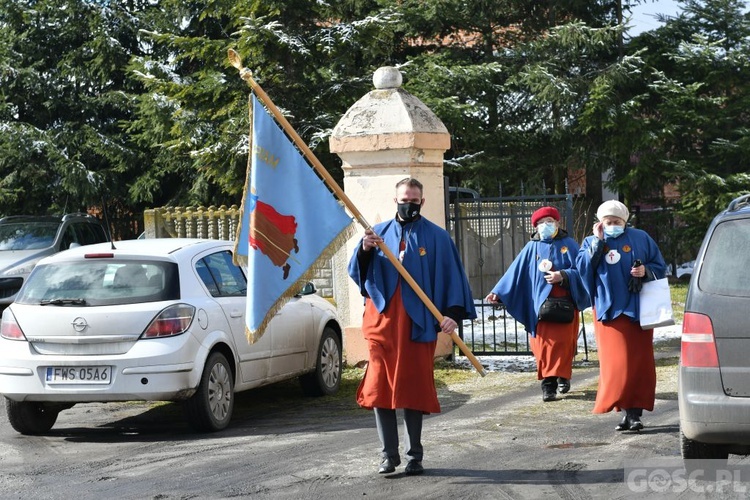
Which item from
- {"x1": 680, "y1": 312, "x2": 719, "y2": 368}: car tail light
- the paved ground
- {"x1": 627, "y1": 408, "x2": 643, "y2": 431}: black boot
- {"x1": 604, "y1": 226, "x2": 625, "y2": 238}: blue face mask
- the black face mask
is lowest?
the paved ground

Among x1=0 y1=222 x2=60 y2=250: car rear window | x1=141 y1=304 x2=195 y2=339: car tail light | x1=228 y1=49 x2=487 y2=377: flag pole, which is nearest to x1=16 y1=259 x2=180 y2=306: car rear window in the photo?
x1=141 y1=304 x2=195 y2=339: car tail light

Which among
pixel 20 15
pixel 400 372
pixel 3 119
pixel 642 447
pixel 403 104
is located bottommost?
pixel 642 447

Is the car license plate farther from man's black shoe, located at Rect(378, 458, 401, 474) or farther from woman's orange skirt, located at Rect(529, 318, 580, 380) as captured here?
woman's orange skirt, located at Rect(529, 318, 580, 380)

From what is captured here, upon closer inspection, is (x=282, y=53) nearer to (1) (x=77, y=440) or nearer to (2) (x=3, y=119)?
(2) (x=3, y=119)

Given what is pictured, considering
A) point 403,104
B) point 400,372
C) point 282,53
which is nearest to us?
point 400,372

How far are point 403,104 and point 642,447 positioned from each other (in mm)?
5182

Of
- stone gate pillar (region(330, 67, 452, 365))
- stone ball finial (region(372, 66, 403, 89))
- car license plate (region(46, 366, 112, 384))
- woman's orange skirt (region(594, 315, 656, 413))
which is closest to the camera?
woman's orange skirt (region(594, 315, 656, 413))

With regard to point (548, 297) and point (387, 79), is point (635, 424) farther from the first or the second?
point (387, 79)

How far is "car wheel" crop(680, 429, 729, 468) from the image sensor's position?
661cm

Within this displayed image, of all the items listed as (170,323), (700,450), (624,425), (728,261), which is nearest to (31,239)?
(170,323)

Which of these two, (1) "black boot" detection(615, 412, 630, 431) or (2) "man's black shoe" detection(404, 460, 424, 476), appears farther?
(1) "black boot" detection(615, 412, 630, 431)

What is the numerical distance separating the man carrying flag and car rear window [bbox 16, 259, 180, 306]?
7.20 ft

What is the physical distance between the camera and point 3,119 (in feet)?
83.6

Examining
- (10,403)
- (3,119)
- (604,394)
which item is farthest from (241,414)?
(3,119)
